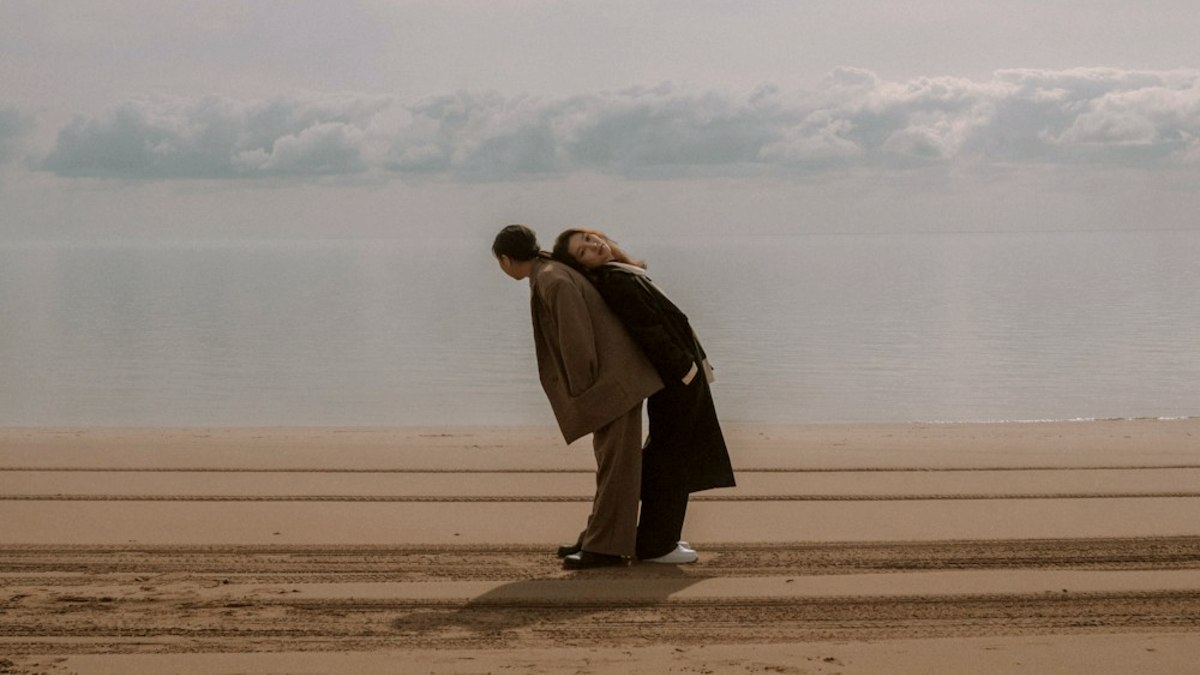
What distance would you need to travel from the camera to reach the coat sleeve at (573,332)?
21.0ft

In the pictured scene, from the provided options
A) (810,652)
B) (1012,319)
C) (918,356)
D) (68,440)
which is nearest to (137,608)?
(810,652)

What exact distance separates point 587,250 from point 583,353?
46cm

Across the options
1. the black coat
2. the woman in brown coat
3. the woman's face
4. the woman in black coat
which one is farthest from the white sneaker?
the woman's face

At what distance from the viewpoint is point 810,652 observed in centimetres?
529

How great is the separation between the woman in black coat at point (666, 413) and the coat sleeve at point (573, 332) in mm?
179

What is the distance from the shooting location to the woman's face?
6594 millimetres

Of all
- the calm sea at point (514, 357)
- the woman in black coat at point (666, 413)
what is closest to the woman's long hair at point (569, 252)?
the woman in black coat at point (666, 413)

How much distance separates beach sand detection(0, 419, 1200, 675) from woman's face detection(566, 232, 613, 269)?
4.39 feet

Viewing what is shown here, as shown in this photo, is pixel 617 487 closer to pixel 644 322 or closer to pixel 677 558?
pixel 677 558

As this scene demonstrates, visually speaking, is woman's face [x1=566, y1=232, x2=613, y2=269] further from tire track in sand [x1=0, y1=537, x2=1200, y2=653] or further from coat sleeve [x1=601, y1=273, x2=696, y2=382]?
tire track in sand [x1=0, y1=537, x2=1200, y2=653]

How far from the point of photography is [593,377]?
6527 mm

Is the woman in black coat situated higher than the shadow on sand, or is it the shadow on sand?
the woman in black coat

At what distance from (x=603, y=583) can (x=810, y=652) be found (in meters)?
1.31

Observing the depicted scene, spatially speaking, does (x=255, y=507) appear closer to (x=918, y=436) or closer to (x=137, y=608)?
(x=137, y=608)
